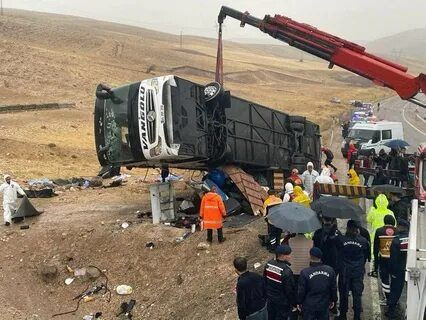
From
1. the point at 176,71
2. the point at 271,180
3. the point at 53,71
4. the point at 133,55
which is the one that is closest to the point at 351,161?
the point at 271,180

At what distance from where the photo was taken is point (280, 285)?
6859 mm

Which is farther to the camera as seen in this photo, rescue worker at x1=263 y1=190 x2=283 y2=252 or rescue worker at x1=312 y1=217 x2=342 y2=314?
rescue worker at x1=263 y1=190 x2=283 y2=252

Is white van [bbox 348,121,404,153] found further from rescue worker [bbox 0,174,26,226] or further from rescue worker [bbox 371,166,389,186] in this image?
rescue worker [bbox 0,174,26,226]

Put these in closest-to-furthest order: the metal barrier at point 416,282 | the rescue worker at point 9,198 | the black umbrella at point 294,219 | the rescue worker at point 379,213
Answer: the metal barrier at point 416,282
the black umbrella at point 294,219
the rescue worker at point 379,213
the rescue worker at point 9,198

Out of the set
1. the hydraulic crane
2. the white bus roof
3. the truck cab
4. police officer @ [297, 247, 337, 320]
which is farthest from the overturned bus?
the white bus roof

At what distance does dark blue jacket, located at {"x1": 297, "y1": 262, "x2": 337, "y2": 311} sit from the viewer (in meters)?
6.66

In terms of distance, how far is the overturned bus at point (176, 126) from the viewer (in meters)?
11.3

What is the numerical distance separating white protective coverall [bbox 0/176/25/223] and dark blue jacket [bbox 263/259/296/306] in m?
8.51

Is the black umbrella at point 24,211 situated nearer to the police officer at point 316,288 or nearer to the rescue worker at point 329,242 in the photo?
the rescue worker at point 329,242

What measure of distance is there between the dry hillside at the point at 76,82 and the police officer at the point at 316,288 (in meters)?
15.1

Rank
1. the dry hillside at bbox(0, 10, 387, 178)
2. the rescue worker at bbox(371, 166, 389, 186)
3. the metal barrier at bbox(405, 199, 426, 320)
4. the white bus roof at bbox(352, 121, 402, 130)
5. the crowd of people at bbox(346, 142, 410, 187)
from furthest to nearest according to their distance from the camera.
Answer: the white bus roof at bbox(352, 121, 402, 130)
the dry hillside at bbox(0, 10, 387, 178)
the crowd of people at bbox(346, 142, 410, 187)
the rescue worker at bbox(371, 166, 389, 186)
the metal barrier at bbox(405, 199, 426, 320)

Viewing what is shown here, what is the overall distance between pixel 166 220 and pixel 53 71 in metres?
35.9

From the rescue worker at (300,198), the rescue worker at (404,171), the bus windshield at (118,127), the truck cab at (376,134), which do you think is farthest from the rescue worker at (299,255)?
the truck cab at (376,134)

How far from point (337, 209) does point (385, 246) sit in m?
0.92
